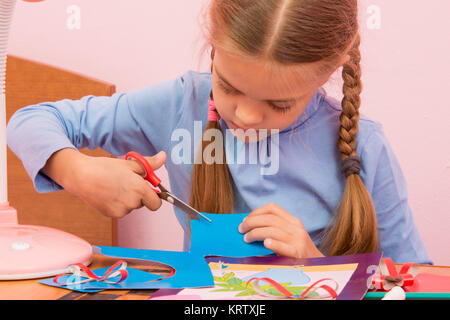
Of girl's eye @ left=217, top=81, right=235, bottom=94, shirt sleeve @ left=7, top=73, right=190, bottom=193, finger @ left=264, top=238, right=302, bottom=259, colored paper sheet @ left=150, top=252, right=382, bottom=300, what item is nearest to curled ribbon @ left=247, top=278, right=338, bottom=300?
colored paper sheet @ left=150, top=252, right=382, bottom=300

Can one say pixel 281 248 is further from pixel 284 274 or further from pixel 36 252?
pixel 36 252

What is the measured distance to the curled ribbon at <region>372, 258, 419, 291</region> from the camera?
51 cm

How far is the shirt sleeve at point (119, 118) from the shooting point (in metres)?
0.76

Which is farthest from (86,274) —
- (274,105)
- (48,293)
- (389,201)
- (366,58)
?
(366,58)

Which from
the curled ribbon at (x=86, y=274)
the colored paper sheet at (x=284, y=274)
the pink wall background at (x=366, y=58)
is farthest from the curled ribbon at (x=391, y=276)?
the pink wall background at (x=366, y=58)

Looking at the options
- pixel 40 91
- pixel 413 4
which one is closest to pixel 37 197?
pixel 40 91

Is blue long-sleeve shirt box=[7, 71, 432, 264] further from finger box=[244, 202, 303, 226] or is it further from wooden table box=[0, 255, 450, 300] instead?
wooden table box=[0, 255, 450, 300]

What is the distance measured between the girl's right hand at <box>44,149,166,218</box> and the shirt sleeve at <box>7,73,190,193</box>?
0.33ft

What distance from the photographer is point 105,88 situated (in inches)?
36.3

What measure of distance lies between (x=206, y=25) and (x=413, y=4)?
34 centimetres

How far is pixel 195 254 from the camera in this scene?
1.96 ft

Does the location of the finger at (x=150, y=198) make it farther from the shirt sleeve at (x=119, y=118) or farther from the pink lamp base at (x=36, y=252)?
the shirt sleeve at (x=119, y=118)

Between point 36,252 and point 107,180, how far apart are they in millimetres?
118
